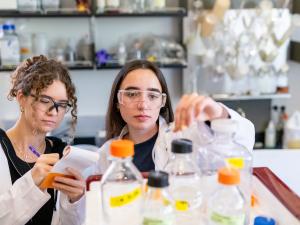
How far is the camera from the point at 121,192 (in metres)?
0.71

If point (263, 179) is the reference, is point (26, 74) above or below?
above

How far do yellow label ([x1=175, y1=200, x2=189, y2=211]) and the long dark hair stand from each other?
75 centimetres

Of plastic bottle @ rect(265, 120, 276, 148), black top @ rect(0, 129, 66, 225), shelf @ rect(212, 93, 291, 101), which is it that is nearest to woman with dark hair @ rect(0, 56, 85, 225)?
black top @ rect(0, 129, 66, 225)

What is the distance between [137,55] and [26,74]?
1.48 meters

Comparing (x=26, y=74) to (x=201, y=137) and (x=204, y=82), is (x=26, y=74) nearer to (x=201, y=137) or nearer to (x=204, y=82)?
(x=201, y=137)

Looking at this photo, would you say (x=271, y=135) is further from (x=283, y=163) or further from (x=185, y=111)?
(x=185, y=111)

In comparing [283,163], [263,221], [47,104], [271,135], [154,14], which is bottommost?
[271,135]

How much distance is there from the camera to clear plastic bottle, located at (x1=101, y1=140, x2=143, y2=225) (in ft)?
2.29

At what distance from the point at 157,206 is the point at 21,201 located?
583mm

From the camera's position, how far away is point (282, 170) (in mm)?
1293

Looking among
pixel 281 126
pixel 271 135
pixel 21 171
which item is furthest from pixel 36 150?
pixel 281 126

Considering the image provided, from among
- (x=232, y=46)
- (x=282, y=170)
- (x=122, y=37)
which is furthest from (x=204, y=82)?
(x=282, y=170)

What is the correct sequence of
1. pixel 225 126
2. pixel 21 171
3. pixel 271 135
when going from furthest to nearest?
pixel 271 135
pixel 21 171
pixel 225 126

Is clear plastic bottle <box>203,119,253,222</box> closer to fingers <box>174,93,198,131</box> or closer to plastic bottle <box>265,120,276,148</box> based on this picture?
fingers <box>174,93,198,131</box>
